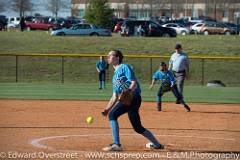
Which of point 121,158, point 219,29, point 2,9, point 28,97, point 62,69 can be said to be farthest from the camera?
point 2,9

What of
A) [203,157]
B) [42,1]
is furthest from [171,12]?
[203,157]

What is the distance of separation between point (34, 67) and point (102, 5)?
24.4 meters

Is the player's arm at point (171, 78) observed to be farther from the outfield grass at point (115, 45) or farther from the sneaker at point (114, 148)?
the outfield grass at point (115, 45)

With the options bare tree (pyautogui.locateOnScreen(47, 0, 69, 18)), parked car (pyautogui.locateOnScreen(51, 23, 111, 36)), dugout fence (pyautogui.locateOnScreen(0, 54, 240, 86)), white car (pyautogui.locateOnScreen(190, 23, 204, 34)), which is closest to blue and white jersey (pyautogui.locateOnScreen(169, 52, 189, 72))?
dugout fence (pyautogui.locateOnScreen(0, 54, 240, 86))

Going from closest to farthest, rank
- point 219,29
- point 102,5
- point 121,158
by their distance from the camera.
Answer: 1. point 121,158
2. point 102,5
3. point 219,29

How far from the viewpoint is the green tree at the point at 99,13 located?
2564 inches

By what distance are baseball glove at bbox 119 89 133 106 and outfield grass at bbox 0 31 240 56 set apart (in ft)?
110

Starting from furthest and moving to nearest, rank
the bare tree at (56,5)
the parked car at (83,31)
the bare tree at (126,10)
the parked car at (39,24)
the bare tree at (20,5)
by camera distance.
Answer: the bare tree at (56,5)
the bare tree at (126,10)
the bare tree at (20,5)
the parked car at (39,24)
the parked car at (83,31)

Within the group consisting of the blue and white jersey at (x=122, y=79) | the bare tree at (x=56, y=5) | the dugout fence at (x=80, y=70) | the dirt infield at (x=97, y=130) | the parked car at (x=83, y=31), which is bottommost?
the dugout fence at (x=80, y=70)

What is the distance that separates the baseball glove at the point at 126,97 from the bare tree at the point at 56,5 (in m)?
88.2

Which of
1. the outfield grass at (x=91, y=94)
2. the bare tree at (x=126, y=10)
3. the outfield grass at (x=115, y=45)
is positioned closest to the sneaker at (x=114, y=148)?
the outfield grass at (x=91, y=94)

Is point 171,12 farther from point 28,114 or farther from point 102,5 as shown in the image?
point 28,114

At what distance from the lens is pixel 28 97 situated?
87.3ft

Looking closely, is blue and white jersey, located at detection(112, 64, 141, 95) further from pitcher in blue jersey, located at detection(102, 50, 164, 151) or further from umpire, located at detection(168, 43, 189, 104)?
umpire, located at detection(168, 43, 189, 104)
